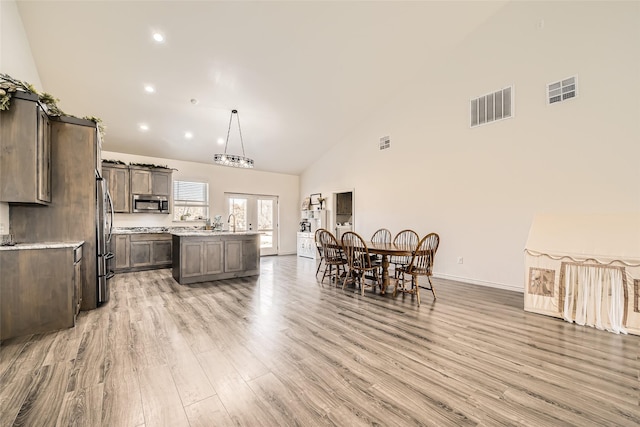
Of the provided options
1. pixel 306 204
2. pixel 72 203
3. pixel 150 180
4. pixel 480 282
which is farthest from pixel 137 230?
pixel 480 282

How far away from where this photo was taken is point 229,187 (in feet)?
26.5

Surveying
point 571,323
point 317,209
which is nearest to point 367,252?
point 571,323

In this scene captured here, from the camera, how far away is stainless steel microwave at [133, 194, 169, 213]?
636 cm

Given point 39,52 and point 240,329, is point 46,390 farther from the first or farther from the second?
point 39,52

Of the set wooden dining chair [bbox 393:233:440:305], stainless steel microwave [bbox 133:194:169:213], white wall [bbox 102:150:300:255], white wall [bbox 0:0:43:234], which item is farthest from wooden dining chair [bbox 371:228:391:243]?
white wall [bbox 0:0:43:234]

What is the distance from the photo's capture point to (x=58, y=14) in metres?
3.47

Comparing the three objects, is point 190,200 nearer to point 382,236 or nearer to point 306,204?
point 306,204

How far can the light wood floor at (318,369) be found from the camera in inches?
64.3

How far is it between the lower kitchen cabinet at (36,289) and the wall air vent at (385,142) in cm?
593

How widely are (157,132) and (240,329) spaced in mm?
5261

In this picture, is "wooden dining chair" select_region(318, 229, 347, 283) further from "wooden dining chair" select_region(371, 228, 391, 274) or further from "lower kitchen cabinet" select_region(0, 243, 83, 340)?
"lower kitchen cabinet" select_region(0, 243, 83, 340)

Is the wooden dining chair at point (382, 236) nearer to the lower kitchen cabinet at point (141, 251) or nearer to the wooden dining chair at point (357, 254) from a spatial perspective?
the wooden dining chair at point (357, 254)

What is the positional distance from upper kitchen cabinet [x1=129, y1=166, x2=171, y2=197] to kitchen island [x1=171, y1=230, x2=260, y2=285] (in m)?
2.08

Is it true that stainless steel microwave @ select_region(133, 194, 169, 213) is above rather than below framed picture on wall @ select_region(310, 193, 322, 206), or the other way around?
→ below
